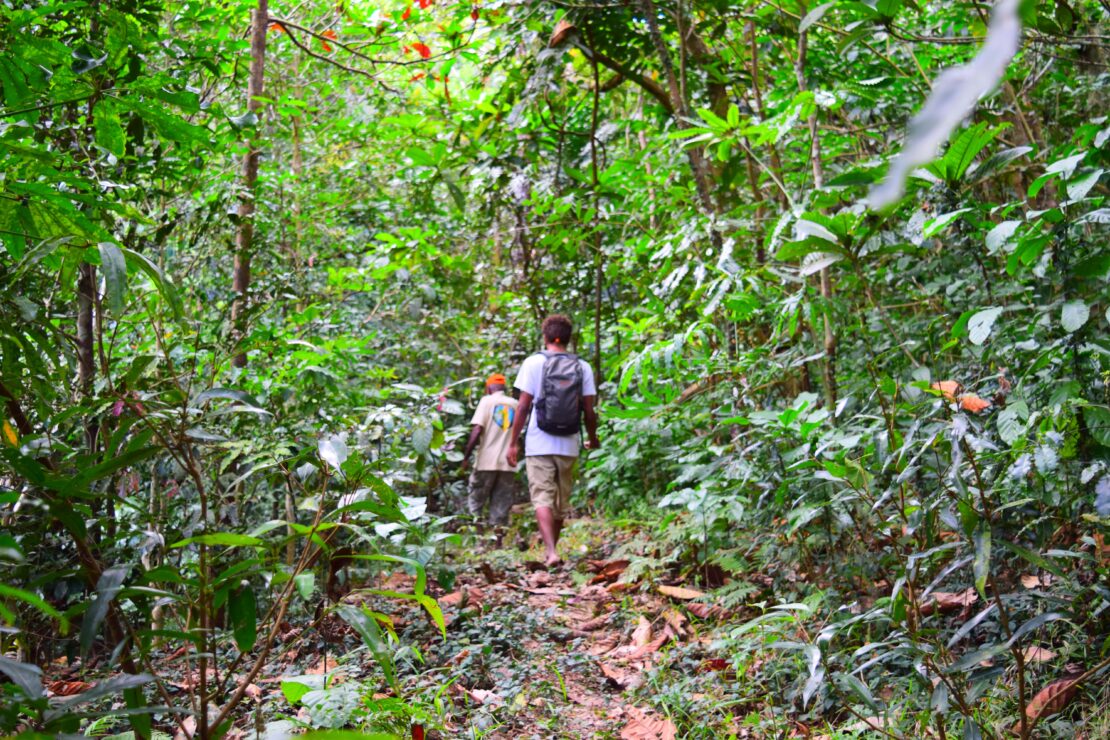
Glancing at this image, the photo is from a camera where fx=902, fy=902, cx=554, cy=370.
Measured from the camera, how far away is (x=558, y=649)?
4176 millimetres

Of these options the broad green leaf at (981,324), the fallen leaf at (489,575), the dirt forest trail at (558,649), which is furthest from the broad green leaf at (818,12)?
the fallen leaf at (489,575)

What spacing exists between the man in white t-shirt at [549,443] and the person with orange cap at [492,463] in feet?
3.17

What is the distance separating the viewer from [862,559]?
12.3ft

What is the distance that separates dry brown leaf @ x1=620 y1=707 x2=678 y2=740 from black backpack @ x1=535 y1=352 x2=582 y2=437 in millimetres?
3197

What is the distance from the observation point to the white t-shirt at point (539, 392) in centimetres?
650

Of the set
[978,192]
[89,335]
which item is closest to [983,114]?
[978,192]

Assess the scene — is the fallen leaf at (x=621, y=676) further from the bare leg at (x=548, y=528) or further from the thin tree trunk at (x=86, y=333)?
the bare leg at (x=548, y=528)

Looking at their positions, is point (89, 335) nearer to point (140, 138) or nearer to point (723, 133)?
point (140, 138)

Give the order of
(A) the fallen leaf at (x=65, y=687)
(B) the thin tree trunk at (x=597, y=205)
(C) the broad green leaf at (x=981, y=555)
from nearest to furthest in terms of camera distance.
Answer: (C) the broad green leaf at (x=981, y=555)
(A) the fallen leaf at (x=65, y=687)
(B) the thin tree trunk at (x=597, y=205)

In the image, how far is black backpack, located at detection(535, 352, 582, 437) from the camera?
6.42 m

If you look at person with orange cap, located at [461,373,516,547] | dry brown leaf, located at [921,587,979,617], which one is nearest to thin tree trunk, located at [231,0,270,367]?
person with orange cap, located at [461,373,516,547]

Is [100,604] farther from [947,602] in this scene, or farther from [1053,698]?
[947,602]

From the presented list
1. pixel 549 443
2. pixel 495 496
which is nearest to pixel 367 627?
pixel 549 443

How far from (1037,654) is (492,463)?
5.67m
